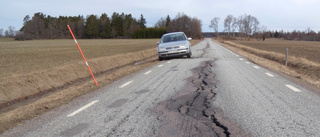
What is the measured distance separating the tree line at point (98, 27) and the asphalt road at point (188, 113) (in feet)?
364

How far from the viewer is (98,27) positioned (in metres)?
129

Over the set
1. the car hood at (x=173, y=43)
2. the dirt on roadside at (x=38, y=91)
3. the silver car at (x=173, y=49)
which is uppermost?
the car hood at (x=173, y=43)

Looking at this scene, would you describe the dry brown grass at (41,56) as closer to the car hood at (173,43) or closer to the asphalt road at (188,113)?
the car hood at (173,43)

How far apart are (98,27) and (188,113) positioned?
129145 millimetres

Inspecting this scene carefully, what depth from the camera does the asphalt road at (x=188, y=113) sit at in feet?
12.3

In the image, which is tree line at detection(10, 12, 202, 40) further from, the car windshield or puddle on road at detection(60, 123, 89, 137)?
puddle on road at detection(60, 123, 89, 137)

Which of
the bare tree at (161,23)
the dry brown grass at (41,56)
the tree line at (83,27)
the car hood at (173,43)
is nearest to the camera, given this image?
the dry brown grass at (41,56)

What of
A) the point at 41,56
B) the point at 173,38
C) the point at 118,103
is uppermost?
the point at 173,38

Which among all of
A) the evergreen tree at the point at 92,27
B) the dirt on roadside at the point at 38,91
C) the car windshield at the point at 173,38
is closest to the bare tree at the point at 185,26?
the evergreen tree at the point at 92,27

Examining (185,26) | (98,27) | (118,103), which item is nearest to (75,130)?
(118,103)

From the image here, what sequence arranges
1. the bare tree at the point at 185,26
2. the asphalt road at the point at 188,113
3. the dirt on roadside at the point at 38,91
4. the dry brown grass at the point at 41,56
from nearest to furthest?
1. the asphalt road at the point at 188,113
2. the dirt on roadside at the point at 38,91
3. the dry brown grass at the point at 41,56
4. the bare tree at the point at 185,26

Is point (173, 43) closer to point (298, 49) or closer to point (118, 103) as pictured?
point (118, 103)

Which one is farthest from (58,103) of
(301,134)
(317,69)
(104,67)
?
(317,69)

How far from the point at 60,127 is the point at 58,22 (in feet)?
449
